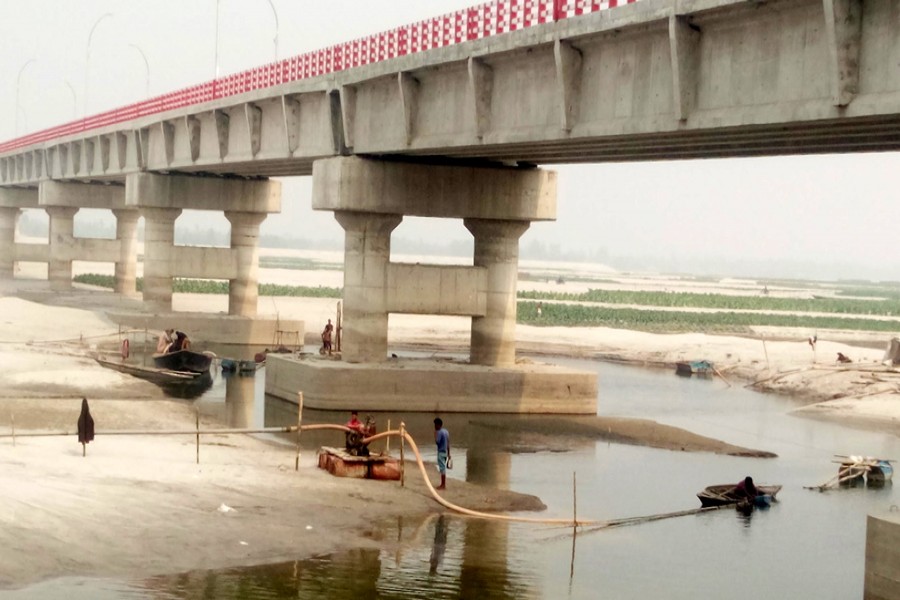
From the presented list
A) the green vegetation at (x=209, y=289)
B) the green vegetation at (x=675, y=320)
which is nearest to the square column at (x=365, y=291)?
the green vegetation at (x=675, y=320)

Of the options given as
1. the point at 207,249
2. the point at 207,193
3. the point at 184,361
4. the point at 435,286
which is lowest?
the point at 184,361

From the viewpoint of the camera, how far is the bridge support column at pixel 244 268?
68.4 metres

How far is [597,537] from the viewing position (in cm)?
2691

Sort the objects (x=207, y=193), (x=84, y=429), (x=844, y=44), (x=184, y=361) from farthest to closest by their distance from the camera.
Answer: (x=207, y=193)
(x=184, y=361)
(x=84, y=429)
(x=844, y=44)

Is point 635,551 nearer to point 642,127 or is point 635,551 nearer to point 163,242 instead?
point 642,127

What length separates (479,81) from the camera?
35.4m

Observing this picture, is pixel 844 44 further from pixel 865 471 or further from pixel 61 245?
pixel 61 245

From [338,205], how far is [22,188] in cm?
8082

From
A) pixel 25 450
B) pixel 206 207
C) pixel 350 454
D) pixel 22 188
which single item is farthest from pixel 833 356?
pixel 22 188

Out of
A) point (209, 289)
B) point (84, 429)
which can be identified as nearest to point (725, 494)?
point (84, 429)

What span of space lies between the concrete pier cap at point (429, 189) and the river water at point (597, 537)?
6507 millimetres

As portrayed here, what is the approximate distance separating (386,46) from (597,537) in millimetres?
19349

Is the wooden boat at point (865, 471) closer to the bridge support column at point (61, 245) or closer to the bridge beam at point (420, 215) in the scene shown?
the bridge beam at point (420, 215)

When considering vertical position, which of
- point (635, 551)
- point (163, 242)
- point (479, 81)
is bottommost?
point (635, 551)
